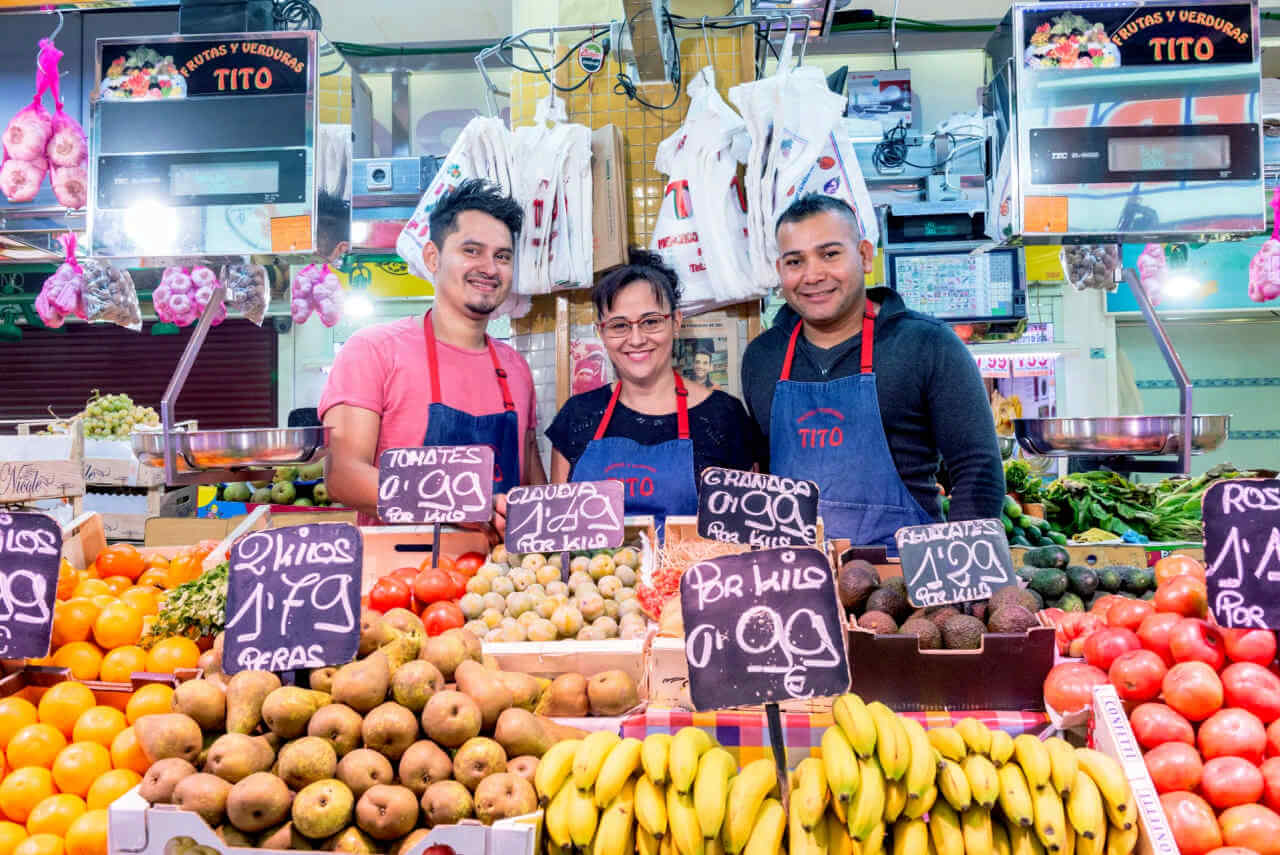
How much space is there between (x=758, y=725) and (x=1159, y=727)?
2.41 feet

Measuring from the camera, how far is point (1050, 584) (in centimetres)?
247

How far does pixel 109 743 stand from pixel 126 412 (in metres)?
5.82

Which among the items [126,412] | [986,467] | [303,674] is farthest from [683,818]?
[126,412]

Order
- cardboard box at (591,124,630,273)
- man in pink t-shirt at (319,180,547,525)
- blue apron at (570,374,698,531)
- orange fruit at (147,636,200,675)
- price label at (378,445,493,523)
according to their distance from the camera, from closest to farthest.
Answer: orange fruit at (147,636,200,675)
price label at (378,445,493,523)
blue apron at (570,374,698,531)
man in pink t-shirt at (319,180,547,525)
cardboard box at (591,124,630,273)

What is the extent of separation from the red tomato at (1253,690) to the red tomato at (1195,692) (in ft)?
0.09

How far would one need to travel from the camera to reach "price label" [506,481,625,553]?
2.60 meters

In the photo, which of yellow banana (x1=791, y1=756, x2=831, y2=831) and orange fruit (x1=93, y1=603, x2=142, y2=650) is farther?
orange fruit (x1=93, y1=603, x2=142, y2=650)

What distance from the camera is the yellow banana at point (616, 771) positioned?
1.48 meters

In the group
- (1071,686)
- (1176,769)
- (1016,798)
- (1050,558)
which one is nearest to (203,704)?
(1016,798)

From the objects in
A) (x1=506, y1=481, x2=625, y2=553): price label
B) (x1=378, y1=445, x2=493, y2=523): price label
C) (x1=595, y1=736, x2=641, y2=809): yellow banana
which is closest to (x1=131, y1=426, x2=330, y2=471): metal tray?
(x1=378, y1=445, x2=493, y2=523): price label

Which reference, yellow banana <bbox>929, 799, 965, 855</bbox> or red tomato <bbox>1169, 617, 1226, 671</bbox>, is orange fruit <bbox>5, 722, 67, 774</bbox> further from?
red tomato <bbox>1169, 617, 1226, 671</bbox>

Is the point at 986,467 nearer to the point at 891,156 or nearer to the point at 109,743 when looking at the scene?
the point at 109,743

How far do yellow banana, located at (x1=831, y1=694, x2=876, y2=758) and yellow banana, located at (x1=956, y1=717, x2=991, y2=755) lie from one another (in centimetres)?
22

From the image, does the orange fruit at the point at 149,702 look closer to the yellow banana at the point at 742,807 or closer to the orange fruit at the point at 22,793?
the orange fruit at the point at 22,793
